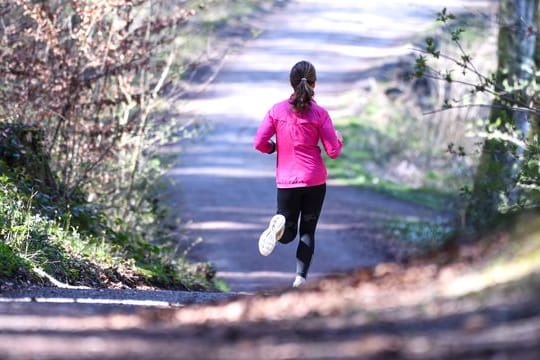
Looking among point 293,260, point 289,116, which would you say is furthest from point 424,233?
point 289,116

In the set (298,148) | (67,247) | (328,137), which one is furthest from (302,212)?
(67,247)

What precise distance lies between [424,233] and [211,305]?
1361 centimetres

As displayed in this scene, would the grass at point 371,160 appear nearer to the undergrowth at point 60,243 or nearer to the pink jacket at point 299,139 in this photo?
the undergrowth at point 60,243

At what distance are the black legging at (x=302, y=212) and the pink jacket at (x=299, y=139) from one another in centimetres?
8

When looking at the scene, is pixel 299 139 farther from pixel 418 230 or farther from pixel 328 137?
pixel 418 230

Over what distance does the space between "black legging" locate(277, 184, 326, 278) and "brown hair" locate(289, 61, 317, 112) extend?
2.41 ft

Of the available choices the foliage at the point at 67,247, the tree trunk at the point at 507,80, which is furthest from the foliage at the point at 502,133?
the foliage at the point at 67,247

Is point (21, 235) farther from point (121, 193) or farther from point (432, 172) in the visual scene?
point (432, 172)

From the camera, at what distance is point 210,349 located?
4.52 metres

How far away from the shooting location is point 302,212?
9820 millimetres

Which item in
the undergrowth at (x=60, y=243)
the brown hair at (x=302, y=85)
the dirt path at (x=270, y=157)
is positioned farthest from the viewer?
the dirt path at (x=270, y=157)

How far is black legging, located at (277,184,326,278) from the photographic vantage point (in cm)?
967

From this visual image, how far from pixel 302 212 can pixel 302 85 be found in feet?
3.85

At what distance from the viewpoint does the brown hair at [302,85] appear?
9367 mm
